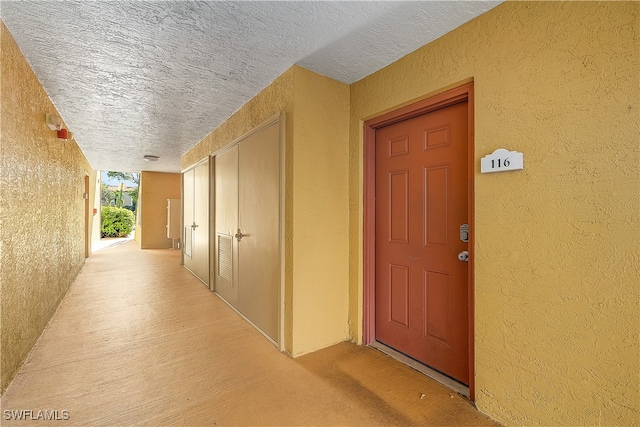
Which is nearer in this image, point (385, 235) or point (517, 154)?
point (517, 154)

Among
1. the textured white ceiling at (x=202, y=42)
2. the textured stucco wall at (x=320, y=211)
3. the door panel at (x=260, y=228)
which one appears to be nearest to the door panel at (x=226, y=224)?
the door panel at (x=260, y=228)

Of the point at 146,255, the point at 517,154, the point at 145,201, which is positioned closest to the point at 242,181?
the point at 517,154

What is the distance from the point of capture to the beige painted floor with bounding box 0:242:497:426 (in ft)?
4.94

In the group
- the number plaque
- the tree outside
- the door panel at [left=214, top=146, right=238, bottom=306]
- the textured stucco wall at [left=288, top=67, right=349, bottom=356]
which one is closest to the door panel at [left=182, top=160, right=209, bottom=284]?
the door panel at [left=214, top=146, right=238, bottom=306]

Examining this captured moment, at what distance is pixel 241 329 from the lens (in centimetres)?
265

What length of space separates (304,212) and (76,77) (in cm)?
233

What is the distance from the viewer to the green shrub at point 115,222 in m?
12.1

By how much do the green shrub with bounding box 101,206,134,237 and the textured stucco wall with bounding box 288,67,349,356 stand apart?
13.8m

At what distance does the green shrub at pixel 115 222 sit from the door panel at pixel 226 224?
11.7m

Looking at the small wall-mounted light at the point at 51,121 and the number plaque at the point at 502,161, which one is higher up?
the small wall-mounted light at the point at 51,121

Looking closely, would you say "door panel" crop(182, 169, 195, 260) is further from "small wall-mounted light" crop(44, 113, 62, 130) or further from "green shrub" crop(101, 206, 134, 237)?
"green shrub" crop(101, 206, 134, 237)

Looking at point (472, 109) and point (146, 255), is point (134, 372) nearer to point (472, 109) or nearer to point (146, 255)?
point (472, 109)

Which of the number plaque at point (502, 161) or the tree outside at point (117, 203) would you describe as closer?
the number plaque at point (502, 161)

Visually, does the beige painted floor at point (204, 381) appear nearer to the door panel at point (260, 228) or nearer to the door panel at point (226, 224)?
the door panel at point (260, 228)
